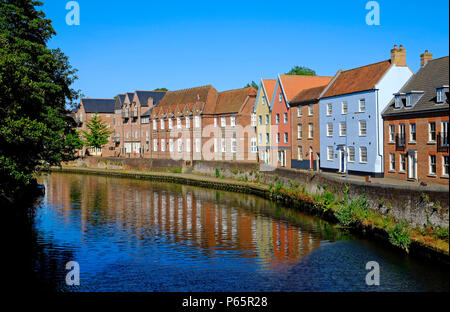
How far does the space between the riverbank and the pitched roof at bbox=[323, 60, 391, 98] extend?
1163 centimetres

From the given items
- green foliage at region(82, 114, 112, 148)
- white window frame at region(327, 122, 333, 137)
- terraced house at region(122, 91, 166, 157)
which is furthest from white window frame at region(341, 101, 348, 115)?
green foliage at region(82, 114, 112, 148)

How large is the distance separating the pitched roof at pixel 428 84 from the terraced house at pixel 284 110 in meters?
18.3

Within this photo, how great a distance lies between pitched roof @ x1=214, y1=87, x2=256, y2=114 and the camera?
71.3m

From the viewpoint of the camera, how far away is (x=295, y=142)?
58312 mm

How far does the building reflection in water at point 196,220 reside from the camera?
28.2 meters

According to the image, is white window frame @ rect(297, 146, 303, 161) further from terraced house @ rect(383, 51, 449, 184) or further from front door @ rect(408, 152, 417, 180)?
front door @ rect(408, 152, 417, 180)

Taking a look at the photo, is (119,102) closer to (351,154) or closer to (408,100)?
(351,154)

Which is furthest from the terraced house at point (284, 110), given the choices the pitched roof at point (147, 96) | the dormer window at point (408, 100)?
the pitched roof at point (147, 96)

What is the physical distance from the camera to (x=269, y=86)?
66.3 meters

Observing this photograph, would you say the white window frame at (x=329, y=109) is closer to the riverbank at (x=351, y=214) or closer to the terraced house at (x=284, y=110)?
the terraced house at (x=284, y=110)

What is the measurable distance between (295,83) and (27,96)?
1635 inches

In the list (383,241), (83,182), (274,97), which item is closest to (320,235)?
(383,241)
